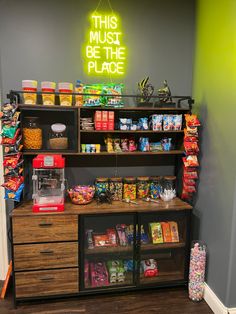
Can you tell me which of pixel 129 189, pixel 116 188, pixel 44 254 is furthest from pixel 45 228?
pixel 129 189

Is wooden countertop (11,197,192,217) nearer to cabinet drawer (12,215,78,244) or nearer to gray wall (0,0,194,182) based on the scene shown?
cabinet drawer (12,215,78,244)

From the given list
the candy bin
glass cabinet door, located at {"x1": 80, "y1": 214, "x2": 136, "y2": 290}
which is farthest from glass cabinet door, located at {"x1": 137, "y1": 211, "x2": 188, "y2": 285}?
the candy bin

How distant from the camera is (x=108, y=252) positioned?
238 cm

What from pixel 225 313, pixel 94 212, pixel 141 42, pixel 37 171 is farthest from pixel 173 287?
pixel 141 42

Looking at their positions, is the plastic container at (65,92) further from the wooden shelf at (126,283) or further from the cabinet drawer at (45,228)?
the wooden shelf at (126,283)

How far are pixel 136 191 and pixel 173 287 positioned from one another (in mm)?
958

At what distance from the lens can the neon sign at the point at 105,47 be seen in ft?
8.09

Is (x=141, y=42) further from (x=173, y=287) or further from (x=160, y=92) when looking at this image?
(x=173, y=287)

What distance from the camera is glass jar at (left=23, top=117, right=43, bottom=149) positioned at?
2.30m

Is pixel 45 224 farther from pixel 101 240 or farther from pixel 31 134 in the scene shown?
pixel 31 134

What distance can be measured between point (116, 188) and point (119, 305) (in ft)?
3.28

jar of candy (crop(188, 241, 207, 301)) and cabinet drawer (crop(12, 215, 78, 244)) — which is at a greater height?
cabinet drawer (crop(12, 215, 78, 244))

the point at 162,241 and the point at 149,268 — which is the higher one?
the point at 162,241

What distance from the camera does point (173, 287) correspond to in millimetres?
2488
